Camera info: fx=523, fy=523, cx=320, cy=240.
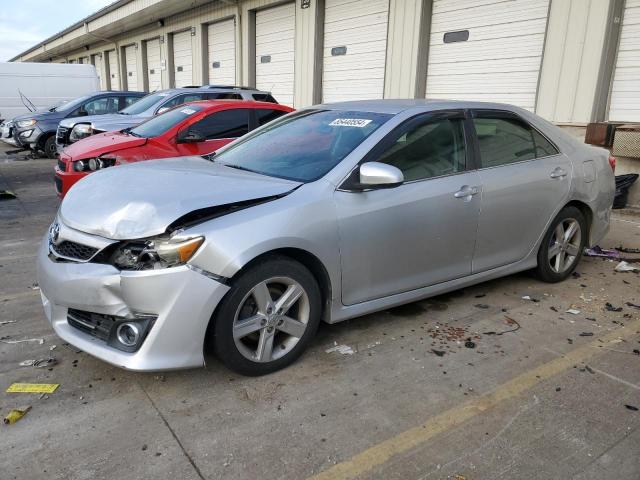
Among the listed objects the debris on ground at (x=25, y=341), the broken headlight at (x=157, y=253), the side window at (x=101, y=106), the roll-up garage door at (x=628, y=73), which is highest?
the roll-up garage door at (x=628, y=73)

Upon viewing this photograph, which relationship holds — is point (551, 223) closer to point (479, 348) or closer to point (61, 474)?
point (479, 348)

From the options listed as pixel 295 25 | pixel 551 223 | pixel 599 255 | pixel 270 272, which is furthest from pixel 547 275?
pixel 295 25

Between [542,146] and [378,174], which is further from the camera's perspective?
[542,146]

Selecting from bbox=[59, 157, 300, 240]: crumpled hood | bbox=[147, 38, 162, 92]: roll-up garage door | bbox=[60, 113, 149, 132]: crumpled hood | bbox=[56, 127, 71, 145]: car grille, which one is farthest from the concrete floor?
bbox=[147, 38, 162, 92]: roll-up garage door

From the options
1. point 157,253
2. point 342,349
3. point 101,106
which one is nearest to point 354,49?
point 101,106

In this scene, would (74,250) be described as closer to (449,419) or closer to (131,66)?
(449,419)

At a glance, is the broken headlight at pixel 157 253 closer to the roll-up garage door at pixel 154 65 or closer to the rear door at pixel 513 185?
the rear door at pixel 513 185

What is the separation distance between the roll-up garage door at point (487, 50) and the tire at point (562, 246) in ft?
18.0

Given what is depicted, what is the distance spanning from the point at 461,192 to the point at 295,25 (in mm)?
12599

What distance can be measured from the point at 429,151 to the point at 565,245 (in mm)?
1912

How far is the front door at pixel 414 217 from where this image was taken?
332cm

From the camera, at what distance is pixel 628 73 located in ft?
27.0

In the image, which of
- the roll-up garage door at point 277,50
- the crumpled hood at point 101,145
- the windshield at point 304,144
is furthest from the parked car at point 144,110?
the windshield at point 304,144

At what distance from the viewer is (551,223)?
4539mm
